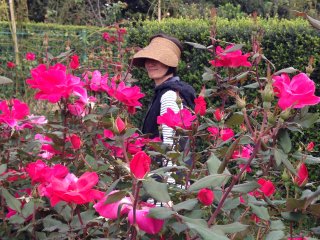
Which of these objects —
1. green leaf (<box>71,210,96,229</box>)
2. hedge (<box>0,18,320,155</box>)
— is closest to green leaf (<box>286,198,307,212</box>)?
green leaf (<box>71,210,96,229</box>)

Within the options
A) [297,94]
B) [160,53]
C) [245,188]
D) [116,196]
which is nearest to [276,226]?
[245,188]

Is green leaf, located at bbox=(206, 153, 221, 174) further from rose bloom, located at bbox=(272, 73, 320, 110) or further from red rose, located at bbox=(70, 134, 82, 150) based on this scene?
red rose, located at bbox=(70, 134, 82, 150)

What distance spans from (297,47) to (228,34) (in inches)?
24.7

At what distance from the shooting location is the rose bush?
3.74 ft

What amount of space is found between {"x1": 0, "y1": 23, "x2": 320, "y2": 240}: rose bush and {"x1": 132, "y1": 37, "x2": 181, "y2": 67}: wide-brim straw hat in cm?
78

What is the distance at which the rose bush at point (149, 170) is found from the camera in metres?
1.14

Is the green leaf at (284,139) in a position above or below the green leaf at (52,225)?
above

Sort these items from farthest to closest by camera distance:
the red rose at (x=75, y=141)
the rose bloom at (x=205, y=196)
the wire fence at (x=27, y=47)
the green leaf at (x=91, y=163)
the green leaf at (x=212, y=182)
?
the wire fence at (x=27, y=47) → the red rose at (x=75, y=141) → the green leaf at (x=91, y=163) → the rose bloom at (x=205, y=196) → the green leaf at (x=212, y=182)

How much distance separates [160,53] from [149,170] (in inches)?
78.2

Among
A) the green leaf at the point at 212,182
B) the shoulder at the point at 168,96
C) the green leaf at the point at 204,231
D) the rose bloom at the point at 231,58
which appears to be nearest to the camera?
the green leaf at the point at 204,231

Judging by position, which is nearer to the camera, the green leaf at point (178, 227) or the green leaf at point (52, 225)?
the green leaf at point (178, 227)

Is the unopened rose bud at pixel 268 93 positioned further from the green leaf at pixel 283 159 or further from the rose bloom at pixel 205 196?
the rose bloom at pixel 205 196

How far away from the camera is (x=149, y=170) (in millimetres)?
1130

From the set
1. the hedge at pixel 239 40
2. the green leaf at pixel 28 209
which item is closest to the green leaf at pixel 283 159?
the green leaf at pixel 28 209
